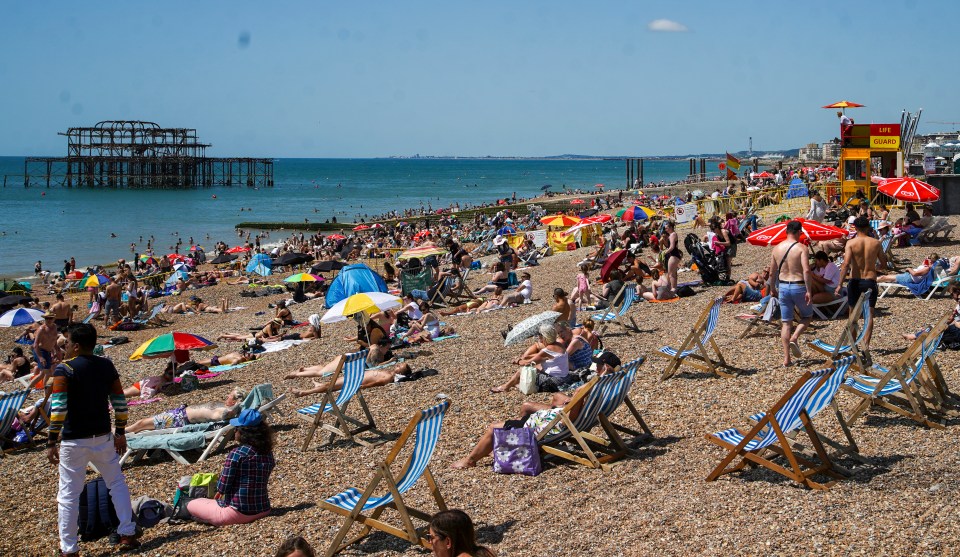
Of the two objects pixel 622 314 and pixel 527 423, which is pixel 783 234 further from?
pixel 527 423

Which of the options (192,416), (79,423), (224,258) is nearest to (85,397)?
(79,423)

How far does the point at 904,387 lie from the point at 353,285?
26.7 ft

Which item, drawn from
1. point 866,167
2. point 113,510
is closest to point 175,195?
point 866,167

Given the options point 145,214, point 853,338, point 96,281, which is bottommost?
point 96,281

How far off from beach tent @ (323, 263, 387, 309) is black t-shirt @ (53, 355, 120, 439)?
7.31 metres

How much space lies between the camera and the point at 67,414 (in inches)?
196

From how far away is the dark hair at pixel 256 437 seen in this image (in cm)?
539

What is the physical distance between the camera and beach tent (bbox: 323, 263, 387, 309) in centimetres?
1249

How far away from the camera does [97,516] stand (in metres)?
5.51

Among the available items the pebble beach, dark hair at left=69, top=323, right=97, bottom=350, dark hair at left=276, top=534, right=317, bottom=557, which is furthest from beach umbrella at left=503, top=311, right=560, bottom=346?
dark hair at left=276, top=534, right=317, bottom=557

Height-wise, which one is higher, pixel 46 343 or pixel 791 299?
pixel 791 299

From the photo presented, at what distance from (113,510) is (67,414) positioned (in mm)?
883

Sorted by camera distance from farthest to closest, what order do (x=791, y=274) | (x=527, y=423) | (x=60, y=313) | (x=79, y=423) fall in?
(x=60, y=313)
(x=791, y=274)
(x=527, y=423)
(x=79, y=423)

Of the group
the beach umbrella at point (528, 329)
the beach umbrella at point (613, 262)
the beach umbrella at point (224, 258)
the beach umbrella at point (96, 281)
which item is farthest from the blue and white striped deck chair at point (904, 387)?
the beach umbrella at point (224, 258)
